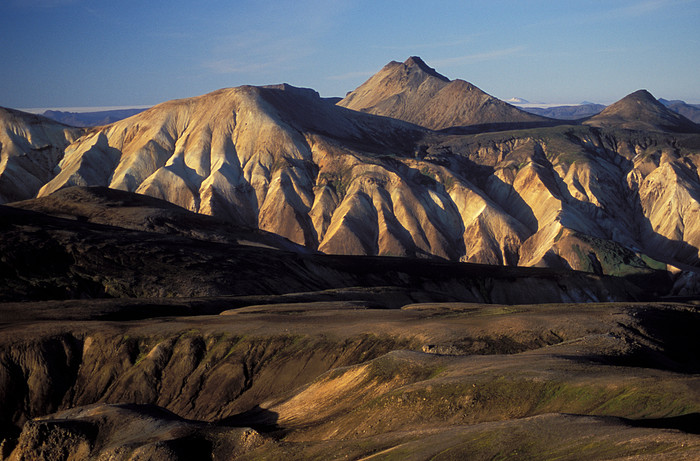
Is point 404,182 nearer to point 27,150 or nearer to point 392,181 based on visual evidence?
point 392,181

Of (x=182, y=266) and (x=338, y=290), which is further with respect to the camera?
(x=182, y=266)

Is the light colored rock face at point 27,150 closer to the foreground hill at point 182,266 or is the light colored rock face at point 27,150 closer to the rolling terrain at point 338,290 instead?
the rolling terrain at point 338,290

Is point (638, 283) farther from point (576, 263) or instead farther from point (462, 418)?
point (462, 418)

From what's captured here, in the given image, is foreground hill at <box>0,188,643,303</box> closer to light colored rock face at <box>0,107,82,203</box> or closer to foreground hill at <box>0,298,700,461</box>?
foreground hill at <box>0,298,700,461</box>

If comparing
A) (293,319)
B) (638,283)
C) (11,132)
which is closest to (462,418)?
(293,319)

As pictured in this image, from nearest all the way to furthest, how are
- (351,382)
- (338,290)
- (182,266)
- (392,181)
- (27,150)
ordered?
(351,382)
(338,290)
(182,266)
(392,181)
(27,150)

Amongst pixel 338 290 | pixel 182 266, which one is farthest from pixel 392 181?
pixel 182 266

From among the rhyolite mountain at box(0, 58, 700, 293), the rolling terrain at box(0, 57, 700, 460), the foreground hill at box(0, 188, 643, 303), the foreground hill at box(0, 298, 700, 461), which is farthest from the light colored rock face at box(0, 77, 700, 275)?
the foreground hill at box(0, 298, 700, 461)

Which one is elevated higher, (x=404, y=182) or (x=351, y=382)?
(x=404, y=182)
